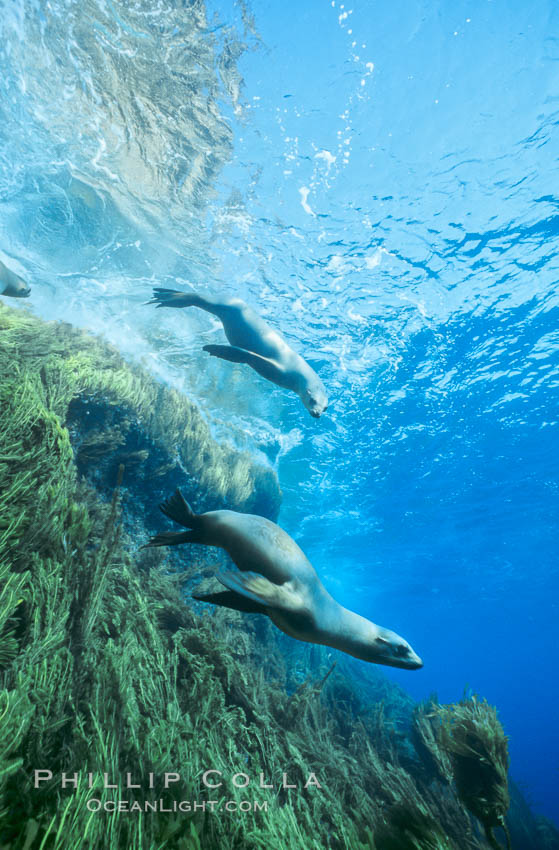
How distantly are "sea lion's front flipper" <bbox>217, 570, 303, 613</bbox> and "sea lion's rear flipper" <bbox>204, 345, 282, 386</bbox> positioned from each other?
224 centimetres

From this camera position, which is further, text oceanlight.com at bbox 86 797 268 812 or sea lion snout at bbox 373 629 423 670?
sea lion snout at bbox 373 629 423 670

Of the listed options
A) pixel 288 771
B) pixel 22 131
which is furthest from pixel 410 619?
pixel 22 131

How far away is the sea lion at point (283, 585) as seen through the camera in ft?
8.71

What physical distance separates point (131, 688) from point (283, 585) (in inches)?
50.4

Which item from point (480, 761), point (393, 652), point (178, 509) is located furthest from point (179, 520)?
point (480, 761)

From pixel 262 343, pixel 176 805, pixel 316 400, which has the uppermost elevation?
pixel 262 343

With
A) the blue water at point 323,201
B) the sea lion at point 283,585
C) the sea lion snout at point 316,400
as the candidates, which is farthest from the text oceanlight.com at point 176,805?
the blue water at point 323,201

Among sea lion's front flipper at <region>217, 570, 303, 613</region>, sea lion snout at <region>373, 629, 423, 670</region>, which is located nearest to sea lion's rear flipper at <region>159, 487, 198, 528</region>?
sea lion's front flipper at <region>217, 570, 303, 613</region>

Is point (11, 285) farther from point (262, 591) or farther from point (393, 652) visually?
point (393, 652)

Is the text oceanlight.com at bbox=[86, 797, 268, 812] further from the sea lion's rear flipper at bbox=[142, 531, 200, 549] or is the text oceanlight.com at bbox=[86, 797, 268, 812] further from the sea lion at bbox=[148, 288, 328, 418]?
the sea lion at bbox=[148, 288, 328, 418]

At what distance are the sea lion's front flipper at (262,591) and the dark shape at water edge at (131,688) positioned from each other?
3.11 feet

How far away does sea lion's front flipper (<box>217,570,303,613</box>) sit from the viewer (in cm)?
238

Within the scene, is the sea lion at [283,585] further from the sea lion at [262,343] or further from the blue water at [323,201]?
the blue water at [323,201]

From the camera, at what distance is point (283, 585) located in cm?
280
